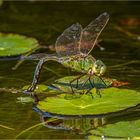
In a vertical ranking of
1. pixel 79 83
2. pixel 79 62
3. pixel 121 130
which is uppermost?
pixel 79 62

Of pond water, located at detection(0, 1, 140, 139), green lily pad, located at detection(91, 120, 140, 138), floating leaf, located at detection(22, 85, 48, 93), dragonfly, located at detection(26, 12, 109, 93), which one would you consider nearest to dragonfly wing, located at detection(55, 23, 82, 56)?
dragonfly, located at detection(26, 12, 109, 93)

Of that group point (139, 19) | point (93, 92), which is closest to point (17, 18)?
point (139, 19)

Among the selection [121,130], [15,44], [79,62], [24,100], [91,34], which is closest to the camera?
[121,130]

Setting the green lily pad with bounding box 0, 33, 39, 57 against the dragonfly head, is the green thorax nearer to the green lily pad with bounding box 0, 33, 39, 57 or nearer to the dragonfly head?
the dragonfly head

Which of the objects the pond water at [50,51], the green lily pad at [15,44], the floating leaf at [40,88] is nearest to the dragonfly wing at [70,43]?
the pond water at [50,51]

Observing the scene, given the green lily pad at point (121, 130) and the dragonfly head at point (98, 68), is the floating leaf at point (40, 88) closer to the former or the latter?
the dragonfly head at point (98, 68)

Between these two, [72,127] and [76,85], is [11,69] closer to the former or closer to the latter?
[76,85]

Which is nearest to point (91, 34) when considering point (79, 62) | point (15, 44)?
point (79, 62)

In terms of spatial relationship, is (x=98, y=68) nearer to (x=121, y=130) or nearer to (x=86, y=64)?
(x=86, y=64)
